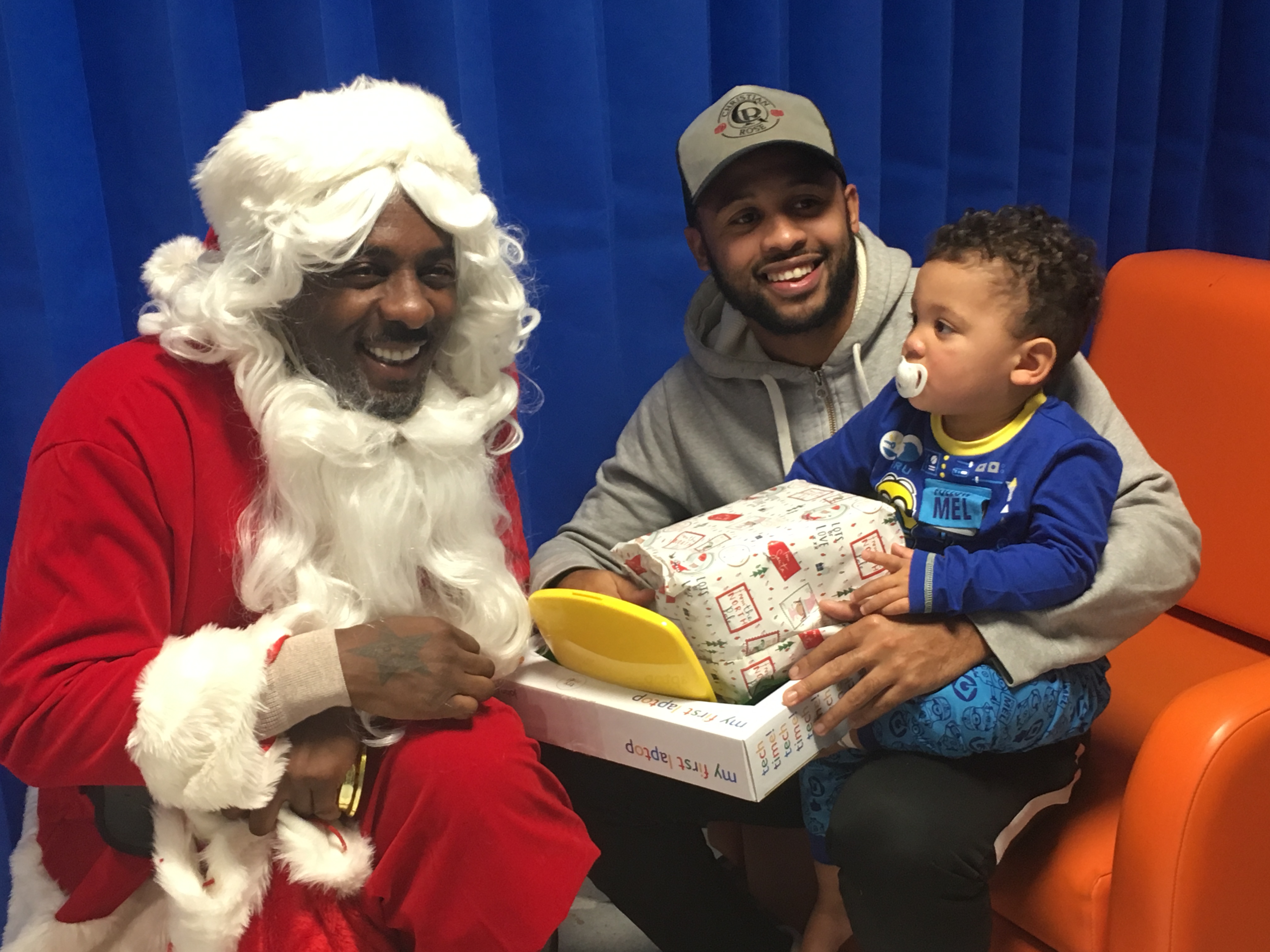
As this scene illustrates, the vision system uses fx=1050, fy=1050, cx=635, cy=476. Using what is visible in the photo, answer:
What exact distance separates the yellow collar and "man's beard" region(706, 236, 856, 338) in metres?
0.26

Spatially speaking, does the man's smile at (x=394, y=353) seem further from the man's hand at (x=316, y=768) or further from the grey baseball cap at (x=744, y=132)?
the grey baseball cap at (x=744, y=132)

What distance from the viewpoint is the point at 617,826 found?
4.98 feet

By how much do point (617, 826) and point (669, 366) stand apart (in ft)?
2.47

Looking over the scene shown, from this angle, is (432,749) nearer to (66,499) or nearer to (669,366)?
(66,499)

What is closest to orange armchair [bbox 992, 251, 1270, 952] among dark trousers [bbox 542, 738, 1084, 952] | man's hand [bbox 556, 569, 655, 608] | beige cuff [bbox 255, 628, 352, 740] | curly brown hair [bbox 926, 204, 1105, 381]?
dark trousers [bbox 542, 738, 1084, 952]

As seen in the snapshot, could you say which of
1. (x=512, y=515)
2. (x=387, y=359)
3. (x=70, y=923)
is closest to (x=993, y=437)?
(x=512, y=515)

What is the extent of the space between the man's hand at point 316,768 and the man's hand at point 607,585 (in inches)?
12.7

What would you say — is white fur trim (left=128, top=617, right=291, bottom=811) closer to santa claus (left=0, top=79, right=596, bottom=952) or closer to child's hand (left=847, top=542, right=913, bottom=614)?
santa claus (left=0, top=79, right=596, bottom=952)

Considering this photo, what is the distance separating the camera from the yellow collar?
1287mm

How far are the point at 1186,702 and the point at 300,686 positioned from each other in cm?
96

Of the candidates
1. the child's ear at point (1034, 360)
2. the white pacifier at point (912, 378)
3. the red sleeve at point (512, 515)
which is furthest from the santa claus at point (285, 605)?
the child's ear at point (1034, 360)

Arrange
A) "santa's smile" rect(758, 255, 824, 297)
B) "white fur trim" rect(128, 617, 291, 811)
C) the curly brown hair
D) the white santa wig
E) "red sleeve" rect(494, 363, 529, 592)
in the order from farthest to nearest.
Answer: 1. "santa's smile" rect(758, 255, 824, 297)
2. "red sleeve" rect(494, 363, 529, 592)
3. the curly brown hair
4. the white santa wig
5. "white fur trim" rect(128, 617, 291, 811)

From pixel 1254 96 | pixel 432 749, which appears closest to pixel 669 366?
pixel 432 749

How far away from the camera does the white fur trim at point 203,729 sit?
3.37 feet
